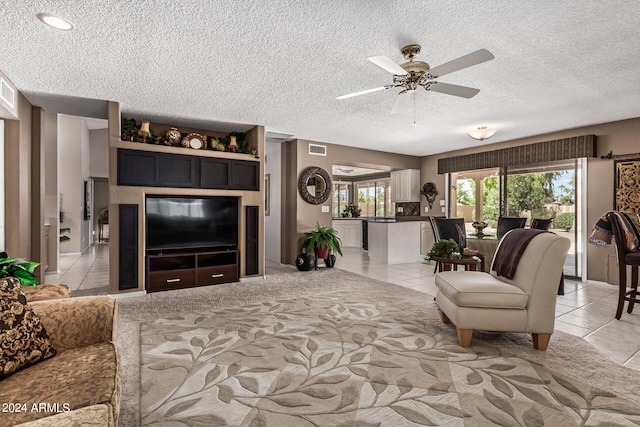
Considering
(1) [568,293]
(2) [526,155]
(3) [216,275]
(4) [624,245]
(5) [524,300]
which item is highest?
(2) [526,155]

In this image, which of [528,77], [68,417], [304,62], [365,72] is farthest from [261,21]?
[528,77]

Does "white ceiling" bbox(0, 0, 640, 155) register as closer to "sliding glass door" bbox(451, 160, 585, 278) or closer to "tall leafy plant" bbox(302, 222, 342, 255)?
"sliding glass door" bbox(451, 160, 585, 278)

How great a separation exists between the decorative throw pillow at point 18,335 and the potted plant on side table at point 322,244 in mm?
4499

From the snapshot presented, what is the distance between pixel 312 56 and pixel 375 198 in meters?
7.83

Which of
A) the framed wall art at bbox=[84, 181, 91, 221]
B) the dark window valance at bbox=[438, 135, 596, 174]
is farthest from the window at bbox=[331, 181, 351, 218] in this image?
the framed wall art at bbox=[84, 181, 91, 221]

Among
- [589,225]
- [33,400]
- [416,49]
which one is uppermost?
[416,49]

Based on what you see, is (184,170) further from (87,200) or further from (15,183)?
(87,200)

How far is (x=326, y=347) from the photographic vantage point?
2.55 meters

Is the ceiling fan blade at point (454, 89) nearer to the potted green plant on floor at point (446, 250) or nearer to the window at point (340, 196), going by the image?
the potted green plant on floor at point (446, 250)

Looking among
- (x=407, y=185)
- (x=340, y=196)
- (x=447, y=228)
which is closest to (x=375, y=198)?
(x=340, y=196)

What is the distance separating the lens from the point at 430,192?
24.8 feet

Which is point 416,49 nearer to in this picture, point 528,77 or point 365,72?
point 365,72

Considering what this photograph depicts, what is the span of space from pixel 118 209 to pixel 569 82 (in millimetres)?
5490

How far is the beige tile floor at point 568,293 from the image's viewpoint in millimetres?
2707
